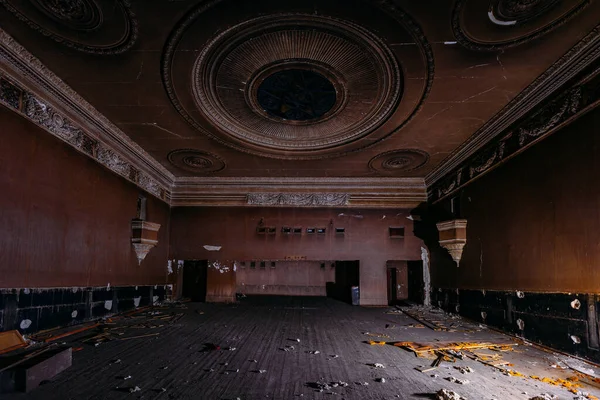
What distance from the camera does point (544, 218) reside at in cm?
465

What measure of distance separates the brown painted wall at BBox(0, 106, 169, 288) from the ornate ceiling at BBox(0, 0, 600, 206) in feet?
→ 1.10

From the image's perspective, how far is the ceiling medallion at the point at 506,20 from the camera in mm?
3262

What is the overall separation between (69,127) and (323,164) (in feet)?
15.6

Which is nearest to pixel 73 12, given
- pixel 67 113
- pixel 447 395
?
pixel 67 113

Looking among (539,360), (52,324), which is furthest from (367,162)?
(52,324)

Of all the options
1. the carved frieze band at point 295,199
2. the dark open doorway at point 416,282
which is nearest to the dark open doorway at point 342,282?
the dark open doorway at point 416,282

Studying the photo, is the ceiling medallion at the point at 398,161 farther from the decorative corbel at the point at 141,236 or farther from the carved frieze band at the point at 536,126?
the decorative corbel at the point at 141,236

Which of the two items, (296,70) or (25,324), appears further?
(296,70)

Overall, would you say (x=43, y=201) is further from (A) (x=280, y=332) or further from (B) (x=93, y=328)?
(A) (x=280, y=332)

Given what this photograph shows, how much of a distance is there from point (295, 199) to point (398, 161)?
2941 mm

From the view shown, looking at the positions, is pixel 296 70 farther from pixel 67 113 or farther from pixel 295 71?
pixel 67 113

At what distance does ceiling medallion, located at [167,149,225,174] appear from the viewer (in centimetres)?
751

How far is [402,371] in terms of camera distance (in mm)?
3357

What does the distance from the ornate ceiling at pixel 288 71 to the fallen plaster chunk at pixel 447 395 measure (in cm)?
325
